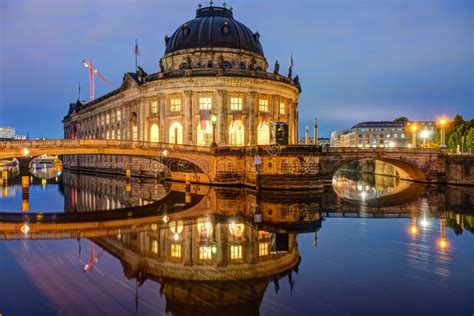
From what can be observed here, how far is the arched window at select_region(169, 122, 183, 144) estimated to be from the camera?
6197 cm

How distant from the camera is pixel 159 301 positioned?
1275 cm

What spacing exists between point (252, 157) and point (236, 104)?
17.0 meters

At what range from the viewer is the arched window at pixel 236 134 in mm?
61506

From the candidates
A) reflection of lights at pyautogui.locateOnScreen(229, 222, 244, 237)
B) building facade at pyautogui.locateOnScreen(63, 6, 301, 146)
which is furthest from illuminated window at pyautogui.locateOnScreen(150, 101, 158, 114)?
reflection of lights at pyautogui.locateOnScreen(229, 222, 244, 237)

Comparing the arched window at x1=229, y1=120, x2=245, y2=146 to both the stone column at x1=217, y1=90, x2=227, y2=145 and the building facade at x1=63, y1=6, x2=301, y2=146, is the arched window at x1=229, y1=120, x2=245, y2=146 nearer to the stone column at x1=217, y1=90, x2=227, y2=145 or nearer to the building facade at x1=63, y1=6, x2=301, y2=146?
the building facade at x1=63, y1=6, x2=301, y2=146

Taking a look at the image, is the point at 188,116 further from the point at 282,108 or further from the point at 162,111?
the point at 282,108

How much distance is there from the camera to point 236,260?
17484 millimetres

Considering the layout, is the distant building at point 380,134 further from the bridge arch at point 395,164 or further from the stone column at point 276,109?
the stone column at point 276,109

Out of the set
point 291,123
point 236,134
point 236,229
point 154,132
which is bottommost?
point 236,229

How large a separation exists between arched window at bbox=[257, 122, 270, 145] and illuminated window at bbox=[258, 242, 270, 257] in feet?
139

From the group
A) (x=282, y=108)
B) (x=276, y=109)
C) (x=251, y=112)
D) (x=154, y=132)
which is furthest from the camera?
(x=154, y=132)

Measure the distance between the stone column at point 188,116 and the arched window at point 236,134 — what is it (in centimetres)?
602

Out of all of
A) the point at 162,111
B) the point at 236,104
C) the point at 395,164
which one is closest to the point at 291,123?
the point at 236,104

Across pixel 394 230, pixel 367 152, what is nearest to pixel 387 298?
pixel 394 230
